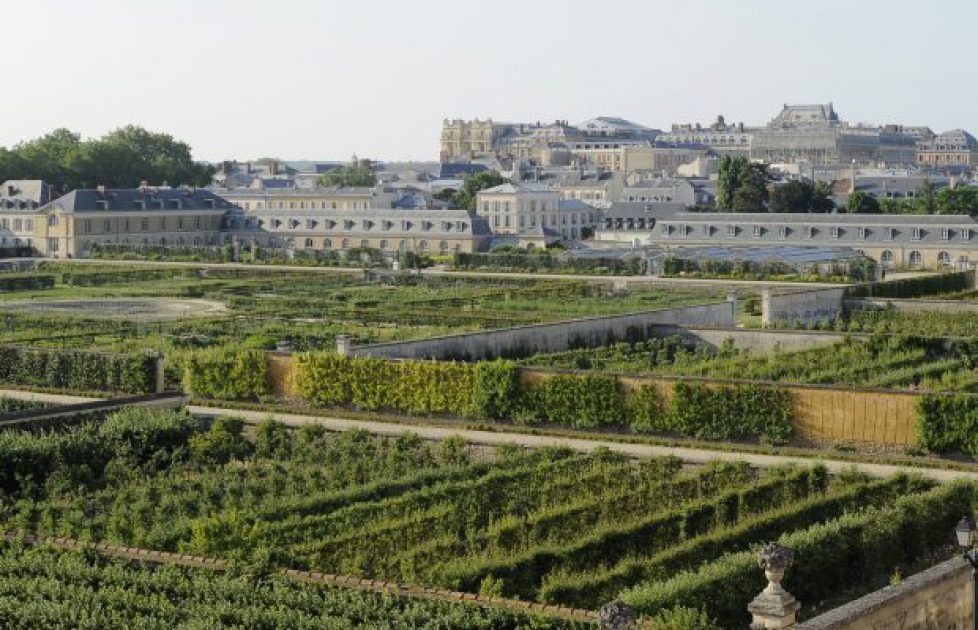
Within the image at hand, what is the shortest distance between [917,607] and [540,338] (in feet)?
68.3

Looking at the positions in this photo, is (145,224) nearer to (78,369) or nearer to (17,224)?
(17,224)

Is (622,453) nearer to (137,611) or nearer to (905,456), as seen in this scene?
(905,456)

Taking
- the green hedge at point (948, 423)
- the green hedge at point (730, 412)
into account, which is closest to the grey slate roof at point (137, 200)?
the green hedge at point (730, 412)

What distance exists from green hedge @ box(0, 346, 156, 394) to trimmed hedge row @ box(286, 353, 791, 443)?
2912mm

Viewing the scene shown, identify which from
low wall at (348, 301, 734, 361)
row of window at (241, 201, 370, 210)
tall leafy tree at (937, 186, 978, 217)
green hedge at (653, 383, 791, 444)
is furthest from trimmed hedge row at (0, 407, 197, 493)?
row of window at (241, 201, 370, 210)

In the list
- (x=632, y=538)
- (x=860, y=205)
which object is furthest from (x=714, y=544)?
(x=860, y=205)

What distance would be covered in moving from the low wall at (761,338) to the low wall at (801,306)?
4.45 metres

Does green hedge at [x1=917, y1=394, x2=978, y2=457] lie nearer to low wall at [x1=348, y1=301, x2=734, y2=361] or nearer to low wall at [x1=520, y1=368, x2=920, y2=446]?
low wall at [x1=520, y1=368, x2=920, y2=446]

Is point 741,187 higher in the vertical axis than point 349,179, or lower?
lower

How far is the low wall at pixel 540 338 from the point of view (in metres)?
31.2

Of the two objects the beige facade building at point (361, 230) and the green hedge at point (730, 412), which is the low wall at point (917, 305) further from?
the beige facade building at point (361, 230)

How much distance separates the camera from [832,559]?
16688 millimetres

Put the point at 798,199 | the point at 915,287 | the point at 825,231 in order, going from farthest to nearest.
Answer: the point at 798,199 < the point at 825,231 < the point at 915,287

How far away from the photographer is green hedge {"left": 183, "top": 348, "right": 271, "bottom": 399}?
2822 centimetres
